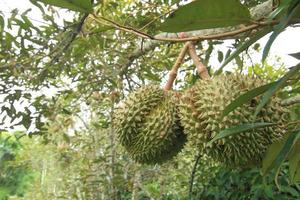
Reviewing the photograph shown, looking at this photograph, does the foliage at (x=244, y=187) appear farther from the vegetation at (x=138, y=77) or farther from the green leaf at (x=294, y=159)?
the green leaf at (x=294, y=159)

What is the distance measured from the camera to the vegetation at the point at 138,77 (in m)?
0.68

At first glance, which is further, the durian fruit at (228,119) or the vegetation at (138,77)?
the durian fruit at (228,119)

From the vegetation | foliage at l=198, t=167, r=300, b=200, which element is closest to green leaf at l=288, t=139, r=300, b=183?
the vegetation

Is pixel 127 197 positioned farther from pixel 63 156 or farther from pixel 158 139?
pixel 158 139

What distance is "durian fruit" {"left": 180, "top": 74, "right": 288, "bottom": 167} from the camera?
3.08ft

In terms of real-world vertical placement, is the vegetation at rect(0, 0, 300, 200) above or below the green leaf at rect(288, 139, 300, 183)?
above

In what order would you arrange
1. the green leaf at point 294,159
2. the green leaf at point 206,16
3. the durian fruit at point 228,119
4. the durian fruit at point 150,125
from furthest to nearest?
1. the durian fruit at point 150,125
2. the durian fruit at point 228,119
3. the green leaf at point 294,159
4. the green leaf at point 206,16

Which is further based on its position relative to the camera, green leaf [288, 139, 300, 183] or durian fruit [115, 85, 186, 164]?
durian fruit [115, 85, 186, 164]

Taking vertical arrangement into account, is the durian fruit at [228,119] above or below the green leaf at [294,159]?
above

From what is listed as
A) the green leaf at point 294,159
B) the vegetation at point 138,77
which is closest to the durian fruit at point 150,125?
the vegetation at point 138,77

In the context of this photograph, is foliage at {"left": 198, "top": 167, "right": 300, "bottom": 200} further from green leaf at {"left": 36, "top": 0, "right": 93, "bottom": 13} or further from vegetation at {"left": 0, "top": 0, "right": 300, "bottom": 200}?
green leaf at {"left": 36, "top": 0, "right": 93, "bottom": 13}

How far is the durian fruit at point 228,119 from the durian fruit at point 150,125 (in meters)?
0.06

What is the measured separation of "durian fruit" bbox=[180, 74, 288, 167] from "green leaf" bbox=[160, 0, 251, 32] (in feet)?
0.93

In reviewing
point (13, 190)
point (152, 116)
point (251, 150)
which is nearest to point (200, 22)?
point (251, 150)
